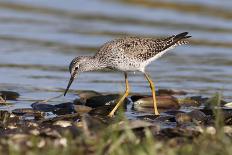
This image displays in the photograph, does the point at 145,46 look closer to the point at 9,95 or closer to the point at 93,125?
the point at 9,95

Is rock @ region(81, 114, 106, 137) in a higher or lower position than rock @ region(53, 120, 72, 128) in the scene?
higher

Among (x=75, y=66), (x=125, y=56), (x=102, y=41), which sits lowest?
(x=75, y=66)

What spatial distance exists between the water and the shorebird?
30.3 inches

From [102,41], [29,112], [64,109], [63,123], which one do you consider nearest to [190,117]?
[63,123]

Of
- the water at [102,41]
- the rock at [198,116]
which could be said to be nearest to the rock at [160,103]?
the water at [102,41]

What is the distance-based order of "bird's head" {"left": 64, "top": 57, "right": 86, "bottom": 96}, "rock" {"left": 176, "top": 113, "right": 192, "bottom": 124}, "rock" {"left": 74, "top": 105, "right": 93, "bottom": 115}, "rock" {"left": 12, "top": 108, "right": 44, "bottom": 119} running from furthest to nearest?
"bird's head" {"left": 64, "top": 57, "right": 86, "bottom": 96} < "rock" {"left": 74, "top": 105, "right": 93, "bottom": 115} < "rock" {"left": 12, "top": 108, "right": 44, "bottom": 119} < "rock" {"left": 176, "top": 113, "right": 192, "bottom": 124}

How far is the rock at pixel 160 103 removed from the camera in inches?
454

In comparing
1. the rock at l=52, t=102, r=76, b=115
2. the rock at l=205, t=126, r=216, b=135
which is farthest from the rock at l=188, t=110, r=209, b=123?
the rock at l=52, t=102, r=76, b=115

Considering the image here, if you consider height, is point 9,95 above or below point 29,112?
above

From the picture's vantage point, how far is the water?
13.4 m

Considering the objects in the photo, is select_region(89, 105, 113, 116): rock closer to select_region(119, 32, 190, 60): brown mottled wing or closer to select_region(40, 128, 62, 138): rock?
select_region(119, 32, 190, 60): brown mottled wing

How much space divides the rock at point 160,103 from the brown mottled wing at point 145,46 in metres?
0.66

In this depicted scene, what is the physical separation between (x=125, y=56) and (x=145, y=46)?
387mm

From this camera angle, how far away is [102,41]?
17453mm
